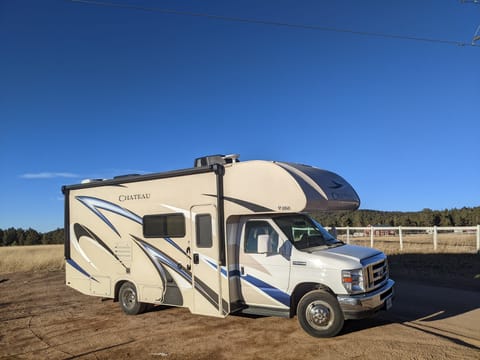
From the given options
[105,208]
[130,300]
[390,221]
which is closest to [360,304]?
[130,300]

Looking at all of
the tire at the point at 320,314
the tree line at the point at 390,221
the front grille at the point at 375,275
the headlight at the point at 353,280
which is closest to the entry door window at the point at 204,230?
the tire at the point at 320,314

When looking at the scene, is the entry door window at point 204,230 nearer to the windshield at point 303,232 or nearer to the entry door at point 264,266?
the entry door at point 264,266

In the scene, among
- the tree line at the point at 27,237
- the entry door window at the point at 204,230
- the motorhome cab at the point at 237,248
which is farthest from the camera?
the tree line at the point at 27,237

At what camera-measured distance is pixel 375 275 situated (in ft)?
22.9

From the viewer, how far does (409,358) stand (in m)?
5.60

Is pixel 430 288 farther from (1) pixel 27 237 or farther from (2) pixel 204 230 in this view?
(1) pixel 27 237

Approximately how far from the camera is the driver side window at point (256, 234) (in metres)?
7.43

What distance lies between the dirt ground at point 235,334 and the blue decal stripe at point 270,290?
23.9 inches

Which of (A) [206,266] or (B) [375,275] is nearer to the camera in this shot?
(B) [375,275]

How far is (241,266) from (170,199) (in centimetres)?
224

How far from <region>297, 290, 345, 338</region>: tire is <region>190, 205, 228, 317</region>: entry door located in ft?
5.16

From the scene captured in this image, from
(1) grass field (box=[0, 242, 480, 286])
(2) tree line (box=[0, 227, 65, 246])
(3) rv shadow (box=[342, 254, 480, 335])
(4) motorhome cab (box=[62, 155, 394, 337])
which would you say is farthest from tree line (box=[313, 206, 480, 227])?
(4) motorhome cab (box=[62, 155, 394, 337])

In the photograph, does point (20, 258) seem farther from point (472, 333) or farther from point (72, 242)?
point (472, 333)

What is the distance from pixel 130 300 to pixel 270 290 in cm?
389
